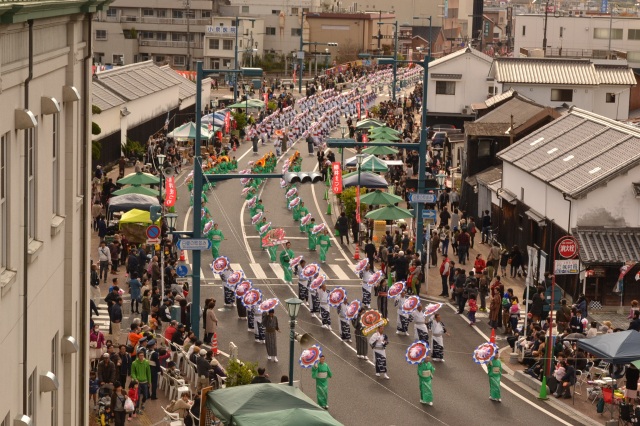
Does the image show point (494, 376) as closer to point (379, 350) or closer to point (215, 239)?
point (379, 350)

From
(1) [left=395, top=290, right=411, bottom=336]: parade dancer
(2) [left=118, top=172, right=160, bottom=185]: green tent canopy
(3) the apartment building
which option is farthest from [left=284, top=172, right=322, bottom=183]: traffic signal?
(3) the apartment building

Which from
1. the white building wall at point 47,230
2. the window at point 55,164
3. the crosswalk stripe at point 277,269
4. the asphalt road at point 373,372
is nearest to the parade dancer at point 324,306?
the asphalt road at point 373,372

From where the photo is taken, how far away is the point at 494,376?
104 ft

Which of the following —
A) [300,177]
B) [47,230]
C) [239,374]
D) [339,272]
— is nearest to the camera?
[47,230]

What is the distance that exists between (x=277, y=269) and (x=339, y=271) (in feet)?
6.88

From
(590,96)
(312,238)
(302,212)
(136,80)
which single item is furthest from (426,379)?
(136,80)

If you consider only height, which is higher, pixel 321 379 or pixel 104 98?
pixel 104 98

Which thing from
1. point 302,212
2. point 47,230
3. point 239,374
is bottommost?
point 302,212

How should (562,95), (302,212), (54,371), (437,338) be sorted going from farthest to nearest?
1. (562,95)
2. (302,212)
3. (437,338)
4. (54,371)

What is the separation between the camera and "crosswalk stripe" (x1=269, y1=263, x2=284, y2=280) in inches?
1824

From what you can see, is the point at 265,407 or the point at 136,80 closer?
the point at 265,407

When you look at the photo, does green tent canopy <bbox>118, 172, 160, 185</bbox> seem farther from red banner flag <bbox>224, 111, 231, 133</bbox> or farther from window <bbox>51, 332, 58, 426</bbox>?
window <bbox>51, 332, 58, 426</bbox>

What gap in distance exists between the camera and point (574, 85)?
254 feet

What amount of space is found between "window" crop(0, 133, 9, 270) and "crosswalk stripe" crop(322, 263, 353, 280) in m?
30.1
